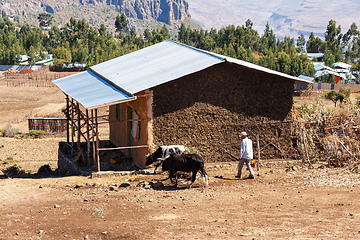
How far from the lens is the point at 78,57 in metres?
80.9

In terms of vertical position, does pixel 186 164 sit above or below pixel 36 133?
below

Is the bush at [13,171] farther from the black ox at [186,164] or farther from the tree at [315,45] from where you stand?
the tree at [315,45]

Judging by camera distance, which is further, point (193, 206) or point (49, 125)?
point (49, 125)

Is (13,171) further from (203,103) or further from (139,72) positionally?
(203,103)

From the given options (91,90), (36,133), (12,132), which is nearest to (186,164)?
(91,90)

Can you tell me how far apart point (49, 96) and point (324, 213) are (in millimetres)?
38294

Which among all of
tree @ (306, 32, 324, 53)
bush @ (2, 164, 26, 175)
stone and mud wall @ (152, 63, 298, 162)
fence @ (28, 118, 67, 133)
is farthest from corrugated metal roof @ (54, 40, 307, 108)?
tree @ (306, 32, 324, 53)

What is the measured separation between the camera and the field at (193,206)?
8.32 m

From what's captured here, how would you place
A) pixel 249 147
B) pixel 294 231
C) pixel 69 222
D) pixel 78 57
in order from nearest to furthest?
1. pixel 294 231
2. pixel 69 222
3. pixel 249 147
4. pixel 78 57

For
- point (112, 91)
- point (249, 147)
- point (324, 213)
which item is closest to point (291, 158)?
point (249, 147)

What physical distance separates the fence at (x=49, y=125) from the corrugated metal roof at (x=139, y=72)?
7.13 metres

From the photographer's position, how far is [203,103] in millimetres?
13688

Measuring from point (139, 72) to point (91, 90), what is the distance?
182cm

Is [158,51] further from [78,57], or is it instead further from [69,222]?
[78,57]
